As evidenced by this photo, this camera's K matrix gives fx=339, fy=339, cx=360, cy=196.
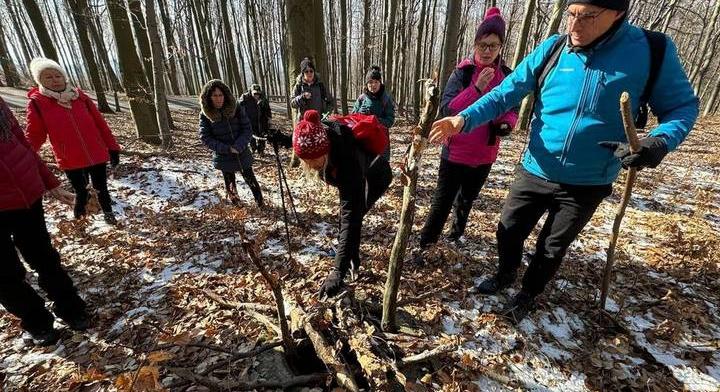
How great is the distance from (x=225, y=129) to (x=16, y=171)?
2.56 meters

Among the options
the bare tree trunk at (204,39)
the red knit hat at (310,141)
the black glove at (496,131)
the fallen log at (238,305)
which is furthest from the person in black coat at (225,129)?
the bare tree trunk at (204,39)

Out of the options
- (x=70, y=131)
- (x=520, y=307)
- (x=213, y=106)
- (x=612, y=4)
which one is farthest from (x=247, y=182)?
(x=612, y=4)

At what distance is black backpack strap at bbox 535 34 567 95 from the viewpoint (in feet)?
7.48

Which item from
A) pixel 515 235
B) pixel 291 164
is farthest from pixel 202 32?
pixel 515 235

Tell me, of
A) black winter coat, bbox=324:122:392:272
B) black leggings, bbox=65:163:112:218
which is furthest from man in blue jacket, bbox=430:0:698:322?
black leggings, bbox=65:163:112:218

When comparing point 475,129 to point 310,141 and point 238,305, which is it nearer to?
point 310,141

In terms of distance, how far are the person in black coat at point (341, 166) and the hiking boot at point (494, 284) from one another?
1.26m

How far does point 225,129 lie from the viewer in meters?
4.91

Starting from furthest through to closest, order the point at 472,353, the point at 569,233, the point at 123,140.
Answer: the point at 123,140
the point at 472,353
the point at 569,233

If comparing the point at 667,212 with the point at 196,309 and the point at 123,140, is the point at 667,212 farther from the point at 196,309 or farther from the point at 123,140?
the point at 123,140

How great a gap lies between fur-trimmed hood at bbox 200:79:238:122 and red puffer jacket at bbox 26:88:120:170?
3.95 feet

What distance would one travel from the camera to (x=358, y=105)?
5.35 m

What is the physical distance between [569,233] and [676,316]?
1756 mm

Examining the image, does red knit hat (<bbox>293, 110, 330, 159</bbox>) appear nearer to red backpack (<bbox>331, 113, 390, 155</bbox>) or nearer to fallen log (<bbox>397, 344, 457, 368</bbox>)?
red backpack (<bbox>331, 113, 390, 155</bbox>)
